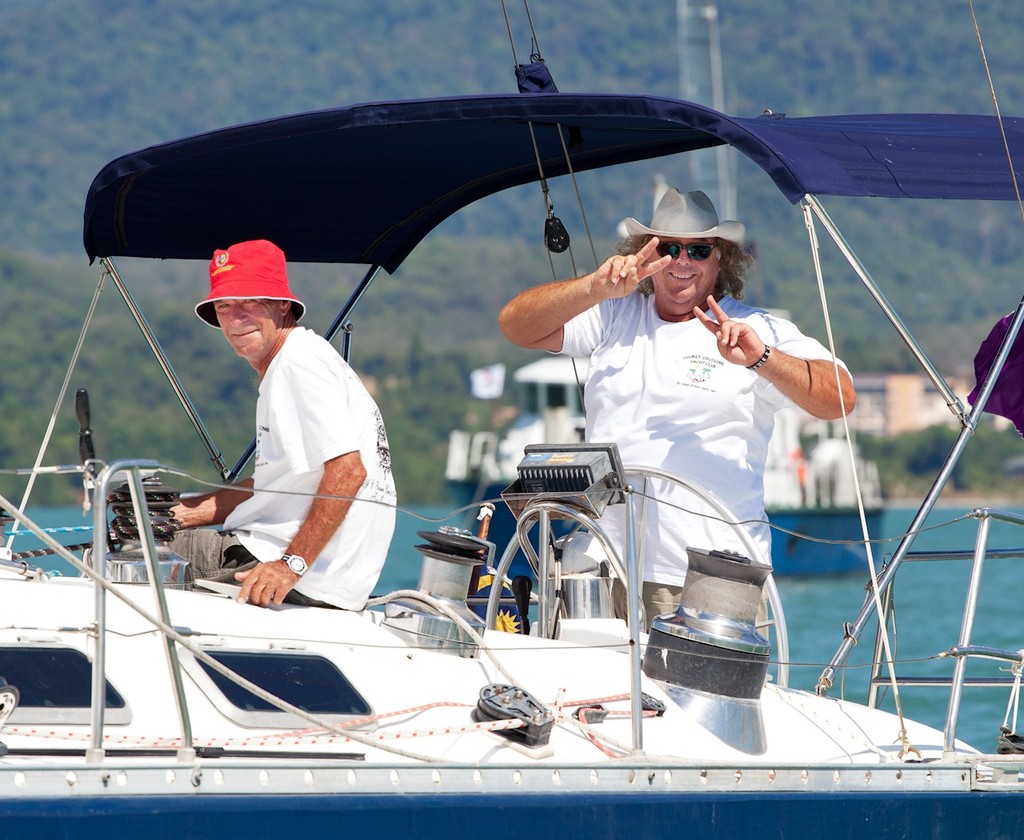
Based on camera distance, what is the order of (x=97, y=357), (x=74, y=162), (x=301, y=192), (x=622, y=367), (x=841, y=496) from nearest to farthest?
(x=622, y=367) → (x=301, y=192) → (x=841, y=496) → (x=97, y=357) → (x=74, y=162)

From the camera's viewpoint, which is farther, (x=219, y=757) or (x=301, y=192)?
(x=301, y=192)

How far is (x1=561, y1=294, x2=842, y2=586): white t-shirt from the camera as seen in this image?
5.11 meters

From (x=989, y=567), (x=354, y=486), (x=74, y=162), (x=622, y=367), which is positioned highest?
(x=74, y=162)

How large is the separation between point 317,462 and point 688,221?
153 cm

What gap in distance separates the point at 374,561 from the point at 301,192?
2.00 m

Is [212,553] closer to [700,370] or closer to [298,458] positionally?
[298,458]

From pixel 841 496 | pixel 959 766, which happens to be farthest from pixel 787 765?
pixel 841 496

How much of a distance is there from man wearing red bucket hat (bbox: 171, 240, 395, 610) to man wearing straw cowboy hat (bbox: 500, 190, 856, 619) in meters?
0.91

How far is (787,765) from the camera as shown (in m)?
4.04

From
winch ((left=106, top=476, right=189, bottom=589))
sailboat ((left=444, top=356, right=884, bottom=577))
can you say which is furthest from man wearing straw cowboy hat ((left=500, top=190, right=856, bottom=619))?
sailboat ((left=444, top=356, right=884, bottom=577))

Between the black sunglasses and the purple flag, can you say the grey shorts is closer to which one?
the black sunglasses

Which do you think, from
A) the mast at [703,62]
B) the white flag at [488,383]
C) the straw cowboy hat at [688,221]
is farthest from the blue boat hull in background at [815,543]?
the straw cowboy hat at [688,221]

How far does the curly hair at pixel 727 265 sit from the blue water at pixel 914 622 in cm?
98

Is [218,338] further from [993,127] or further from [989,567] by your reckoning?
[993,127]
